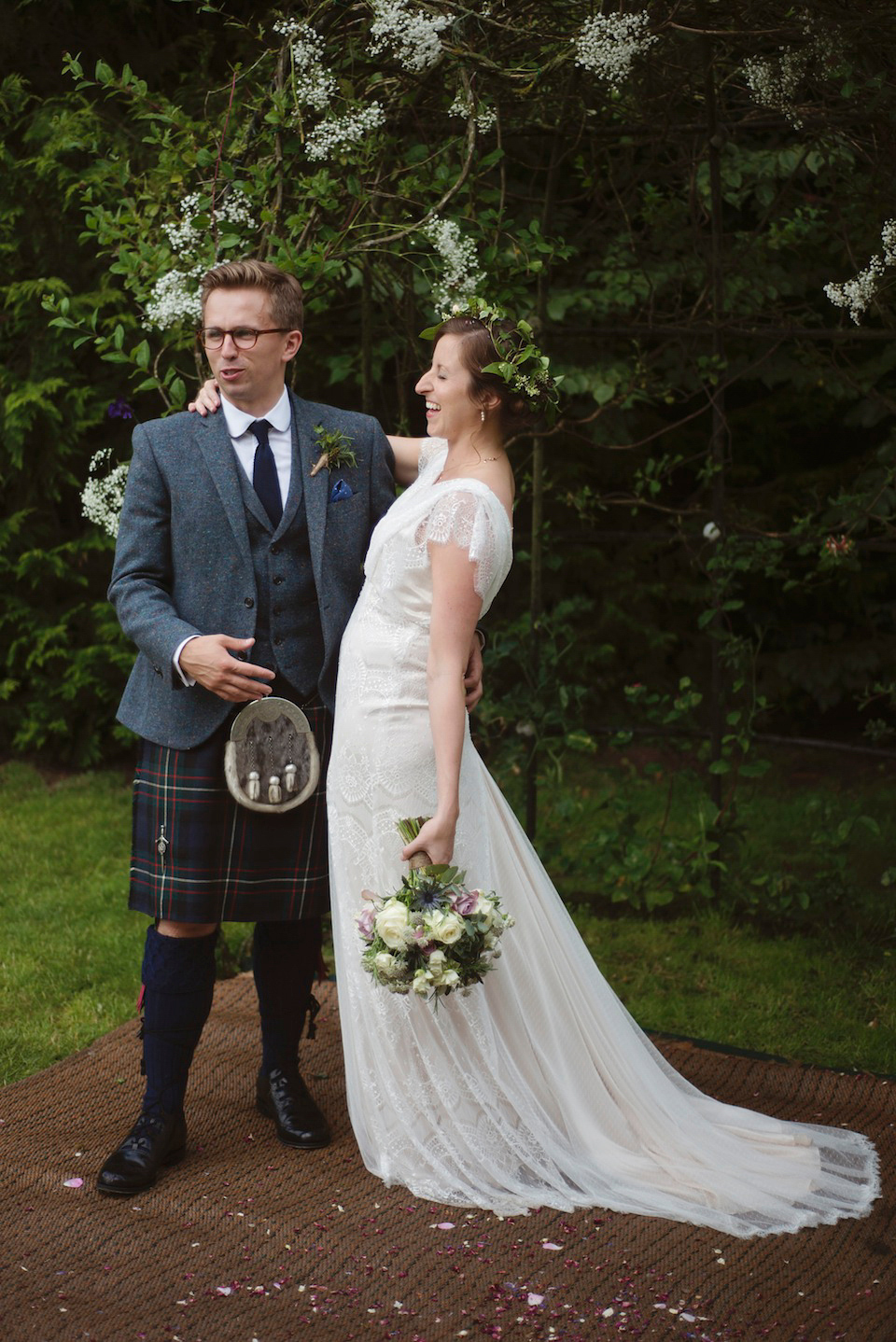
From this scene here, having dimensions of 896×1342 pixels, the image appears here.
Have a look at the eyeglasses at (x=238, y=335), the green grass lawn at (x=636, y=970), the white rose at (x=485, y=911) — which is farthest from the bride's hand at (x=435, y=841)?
the green grass lawn at (x=636, y=970)

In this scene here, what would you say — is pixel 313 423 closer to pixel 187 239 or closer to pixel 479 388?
pixel 479 388

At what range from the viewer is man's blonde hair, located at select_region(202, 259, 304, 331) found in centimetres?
266

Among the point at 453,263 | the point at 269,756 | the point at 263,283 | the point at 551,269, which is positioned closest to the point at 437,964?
the point at 269,756

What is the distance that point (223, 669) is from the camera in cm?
249

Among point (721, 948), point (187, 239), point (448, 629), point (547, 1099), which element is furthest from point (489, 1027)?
point (187, 239)

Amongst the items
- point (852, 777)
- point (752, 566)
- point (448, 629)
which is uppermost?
point (752, 566)

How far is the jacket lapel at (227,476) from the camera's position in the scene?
266 cm

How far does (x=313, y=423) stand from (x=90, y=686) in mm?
3287

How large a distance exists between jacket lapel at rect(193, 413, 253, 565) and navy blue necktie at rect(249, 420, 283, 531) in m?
0.02

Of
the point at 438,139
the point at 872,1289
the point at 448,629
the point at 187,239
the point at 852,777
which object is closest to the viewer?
the point at 872,1289

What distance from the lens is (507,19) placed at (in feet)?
11.3

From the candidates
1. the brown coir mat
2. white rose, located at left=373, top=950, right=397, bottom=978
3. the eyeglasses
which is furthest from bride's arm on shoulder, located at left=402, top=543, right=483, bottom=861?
the brown coir mat

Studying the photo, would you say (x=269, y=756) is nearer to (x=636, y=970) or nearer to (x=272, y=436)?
(x=272, y=436)

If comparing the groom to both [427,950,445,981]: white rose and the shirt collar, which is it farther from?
[427,950,445,981]: white rose
